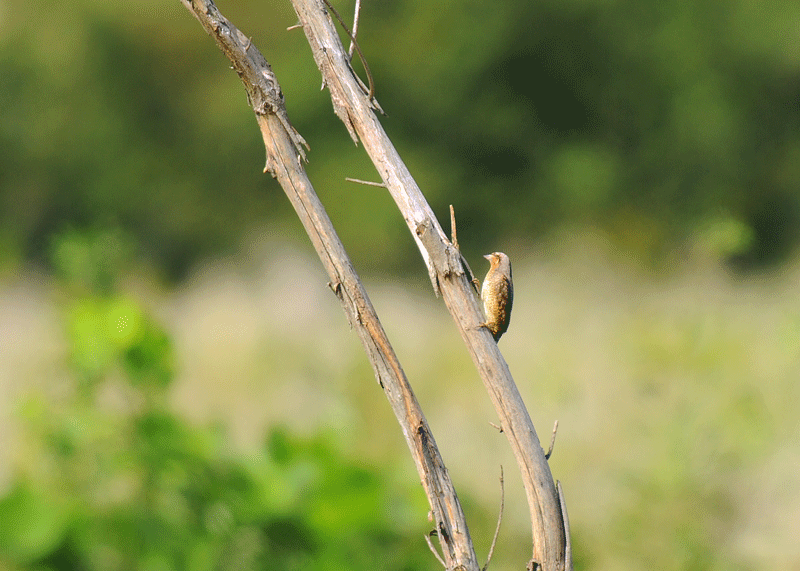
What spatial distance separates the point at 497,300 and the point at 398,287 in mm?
6523

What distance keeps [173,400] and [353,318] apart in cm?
363

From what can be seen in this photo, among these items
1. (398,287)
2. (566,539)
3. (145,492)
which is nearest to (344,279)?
(566,539)

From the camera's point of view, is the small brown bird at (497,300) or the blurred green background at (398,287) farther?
the blurred green background at (398,287)

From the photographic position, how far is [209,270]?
7.97m

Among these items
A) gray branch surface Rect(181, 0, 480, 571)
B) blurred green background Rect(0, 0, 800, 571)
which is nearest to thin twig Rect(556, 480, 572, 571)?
gray branch surface Rect(181, 0, 480, 571)

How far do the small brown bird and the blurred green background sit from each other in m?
1.49

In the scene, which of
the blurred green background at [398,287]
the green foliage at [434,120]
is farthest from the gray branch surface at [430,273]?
the green foliage at [434,120]

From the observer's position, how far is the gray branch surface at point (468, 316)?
1062 millimetres

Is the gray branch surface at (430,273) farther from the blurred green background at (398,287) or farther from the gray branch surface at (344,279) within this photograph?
the blurred green background at (398,287)

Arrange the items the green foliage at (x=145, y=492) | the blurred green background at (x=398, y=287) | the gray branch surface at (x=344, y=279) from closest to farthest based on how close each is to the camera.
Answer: the gray branch surface at (x=344, y=279)
the green foliage at (x=145, y=492)
the blurred green background at (x=398, y=287)

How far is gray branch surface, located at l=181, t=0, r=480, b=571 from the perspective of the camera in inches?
41.8

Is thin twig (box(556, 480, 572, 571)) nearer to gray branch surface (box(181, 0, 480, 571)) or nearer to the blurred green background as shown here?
gray branch surface (box(181, 0, 480, 571))

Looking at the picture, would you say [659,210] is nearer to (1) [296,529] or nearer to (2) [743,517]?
(2) [743,517]

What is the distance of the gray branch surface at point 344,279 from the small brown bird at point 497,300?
18 cm
